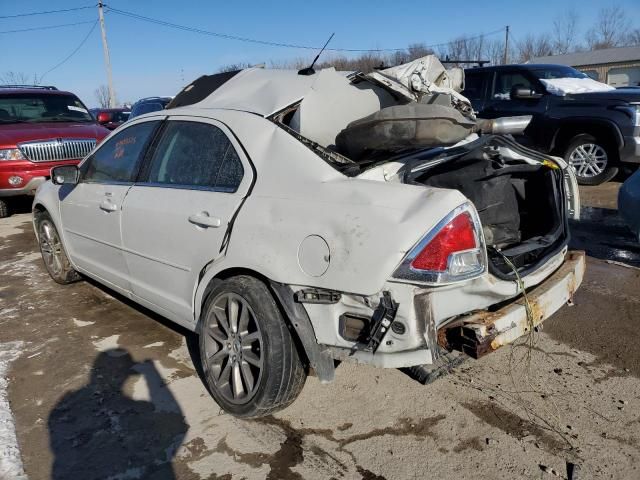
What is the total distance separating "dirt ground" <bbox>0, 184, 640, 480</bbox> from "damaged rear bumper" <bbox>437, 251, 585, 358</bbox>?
0.55 m

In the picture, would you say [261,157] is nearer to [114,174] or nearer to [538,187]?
[114,174]

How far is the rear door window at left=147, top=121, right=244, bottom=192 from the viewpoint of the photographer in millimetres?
3053

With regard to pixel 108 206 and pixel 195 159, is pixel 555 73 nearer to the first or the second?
pixel 195 159

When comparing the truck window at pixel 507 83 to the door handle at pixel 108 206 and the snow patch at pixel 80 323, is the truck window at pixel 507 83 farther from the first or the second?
the snow patch at pixel 80 323

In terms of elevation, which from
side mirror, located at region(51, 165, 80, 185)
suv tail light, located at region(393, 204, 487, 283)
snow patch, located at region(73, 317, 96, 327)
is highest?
side mirror, located at region(51, 165, 80, 185)

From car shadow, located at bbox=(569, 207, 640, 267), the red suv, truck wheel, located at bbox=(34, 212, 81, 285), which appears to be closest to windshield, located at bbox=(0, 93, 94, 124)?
the red suv

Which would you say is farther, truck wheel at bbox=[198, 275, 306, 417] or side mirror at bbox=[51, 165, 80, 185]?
side mirror at bbox=[51, 165, 80, 185]

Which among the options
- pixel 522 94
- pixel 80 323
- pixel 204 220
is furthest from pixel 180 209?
pixel 522 94

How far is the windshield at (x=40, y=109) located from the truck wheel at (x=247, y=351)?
7565mm

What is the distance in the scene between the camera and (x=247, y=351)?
9.37 ft

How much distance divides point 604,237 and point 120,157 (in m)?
5.19

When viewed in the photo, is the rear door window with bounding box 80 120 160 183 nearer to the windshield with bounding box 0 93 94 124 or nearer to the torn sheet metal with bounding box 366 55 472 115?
the torn sheet metal with bounding box 366 55 472 115

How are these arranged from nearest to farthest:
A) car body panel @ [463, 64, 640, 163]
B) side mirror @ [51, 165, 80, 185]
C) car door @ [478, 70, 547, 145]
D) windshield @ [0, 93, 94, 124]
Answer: side mirror @ [51, 165, 80, 185], car body panel @ [463, 64, 640, 163], car door @ [478, 70, 547, 145], windshield @ [0, 93, 94, 124]

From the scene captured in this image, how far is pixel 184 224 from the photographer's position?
313cm
